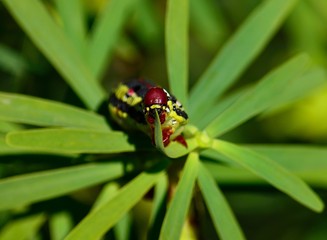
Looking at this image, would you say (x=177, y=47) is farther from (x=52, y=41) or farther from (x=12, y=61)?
(x=12, y=61)

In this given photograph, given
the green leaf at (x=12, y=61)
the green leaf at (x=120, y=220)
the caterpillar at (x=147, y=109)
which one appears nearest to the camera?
the caterpillar at (x=147, y=109)

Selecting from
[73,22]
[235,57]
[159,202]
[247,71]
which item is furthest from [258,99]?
[247,71]

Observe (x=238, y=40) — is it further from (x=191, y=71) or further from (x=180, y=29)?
(x=191, y=71)

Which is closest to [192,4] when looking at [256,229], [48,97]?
[48,97]

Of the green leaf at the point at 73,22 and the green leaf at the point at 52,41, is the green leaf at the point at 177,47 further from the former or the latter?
the green leaf at the point at 73,22

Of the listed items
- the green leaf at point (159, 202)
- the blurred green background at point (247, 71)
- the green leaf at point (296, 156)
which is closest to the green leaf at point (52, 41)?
the green leaf at point (159, 202)

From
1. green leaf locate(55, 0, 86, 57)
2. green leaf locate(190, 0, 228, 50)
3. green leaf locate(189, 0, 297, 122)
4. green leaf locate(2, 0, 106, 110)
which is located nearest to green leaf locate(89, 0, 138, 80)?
green leaf locate(55, 0, 86, 57)

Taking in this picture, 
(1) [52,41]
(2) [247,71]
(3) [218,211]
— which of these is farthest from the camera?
(2) [247,71]
